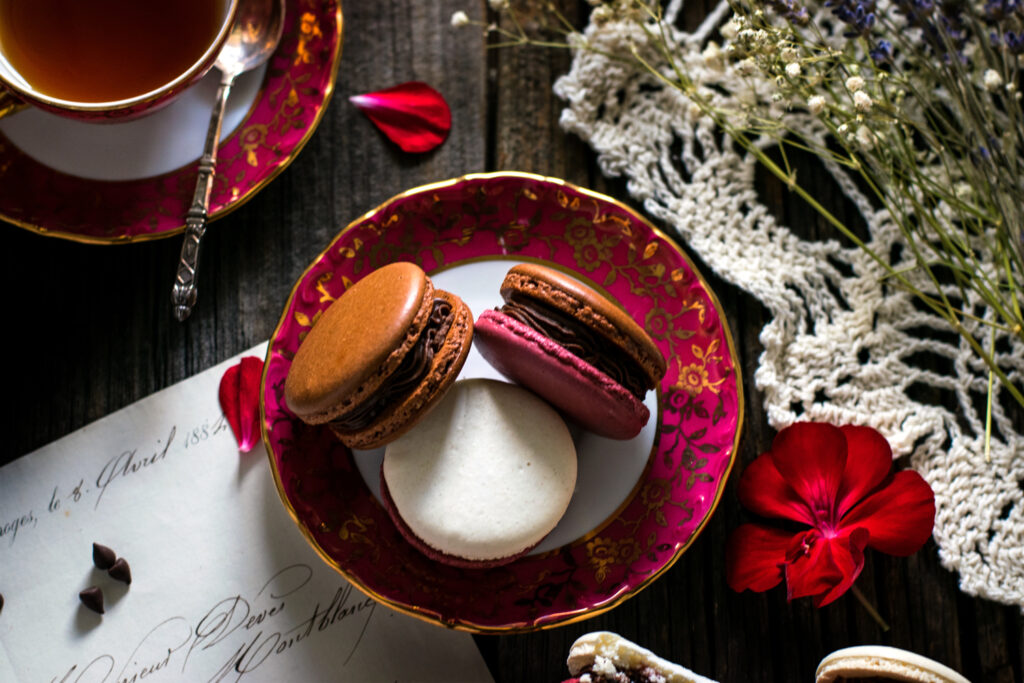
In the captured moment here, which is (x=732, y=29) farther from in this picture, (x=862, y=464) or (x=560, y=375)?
(x=862, y=464)

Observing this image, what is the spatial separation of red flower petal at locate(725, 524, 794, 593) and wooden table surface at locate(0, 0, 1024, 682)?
0.14 feet

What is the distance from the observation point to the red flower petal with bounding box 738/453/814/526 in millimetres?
1169

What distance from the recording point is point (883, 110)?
3.52 feet

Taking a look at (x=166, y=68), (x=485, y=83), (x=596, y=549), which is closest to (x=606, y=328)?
(x=596, y=549)

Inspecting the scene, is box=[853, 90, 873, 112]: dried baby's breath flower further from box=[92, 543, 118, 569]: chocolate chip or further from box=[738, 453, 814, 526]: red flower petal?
box=[92, 543, 118, 569]: chocolate chip

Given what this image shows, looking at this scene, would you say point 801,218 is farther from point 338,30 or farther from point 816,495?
point 338,30

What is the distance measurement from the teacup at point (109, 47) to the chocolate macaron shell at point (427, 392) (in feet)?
1.60

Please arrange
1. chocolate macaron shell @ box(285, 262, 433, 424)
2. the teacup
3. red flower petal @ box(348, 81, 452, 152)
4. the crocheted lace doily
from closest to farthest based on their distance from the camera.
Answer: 1. chocolate macaron shell @ box(285, 262, 433, 424)
2. the teacup
3. the crocheted lace doily
4. red flower petal @ box(348, 81, 452, 152)

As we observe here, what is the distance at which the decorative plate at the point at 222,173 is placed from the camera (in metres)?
1.16

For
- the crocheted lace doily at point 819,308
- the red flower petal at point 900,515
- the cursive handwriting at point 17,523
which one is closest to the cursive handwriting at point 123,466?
the cursive handwriting at point 17,523

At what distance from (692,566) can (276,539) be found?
634 mm

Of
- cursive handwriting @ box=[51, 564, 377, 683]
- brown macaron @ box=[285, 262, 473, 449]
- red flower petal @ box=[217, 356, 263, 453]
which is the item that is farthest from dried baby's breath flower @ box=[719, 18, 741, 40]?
cursive handwriting @ box=[51, 564, 377, 683]

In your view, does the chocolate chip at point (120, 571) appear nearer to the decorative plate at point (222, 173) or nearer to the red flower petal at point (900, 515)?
the decorative plate at point (222, 173)

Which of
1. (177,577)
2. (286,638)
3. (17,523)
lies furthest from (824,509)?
(17,523)
